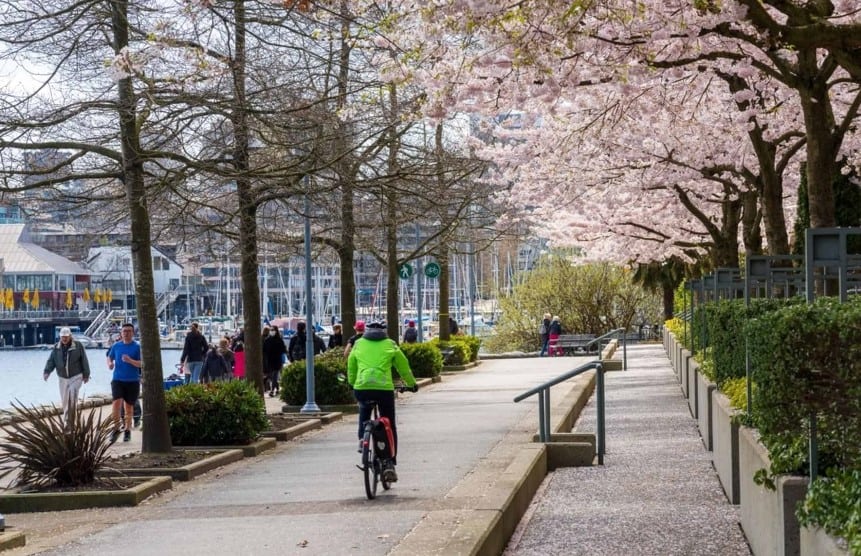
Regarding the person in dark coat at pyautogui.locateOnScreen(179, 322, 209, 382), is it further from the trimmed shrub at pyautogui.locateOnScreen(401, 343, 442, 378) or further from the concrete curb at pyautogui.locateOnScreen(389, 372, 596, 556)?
the concrete curb at pyautogui.locateOnScreen(389, 372, 596, 556)

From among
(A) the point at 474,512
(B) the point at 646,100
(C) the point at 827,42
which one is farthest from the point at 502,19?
(B) the point at 646,100

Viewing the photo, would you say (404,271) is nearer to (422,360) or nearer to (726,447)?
(422,360)

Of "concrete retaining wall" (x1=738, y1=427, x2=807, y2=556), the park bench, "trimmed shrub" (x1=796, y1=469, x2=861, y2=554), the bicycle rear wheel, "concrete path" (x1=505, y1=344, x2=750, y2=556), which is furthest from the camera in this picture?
the park bench

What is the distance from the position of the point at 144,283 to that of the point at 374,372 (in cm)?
459

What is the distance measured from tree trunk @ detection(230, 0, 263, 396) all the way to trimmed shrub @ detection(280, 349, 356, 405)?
232 centimetres

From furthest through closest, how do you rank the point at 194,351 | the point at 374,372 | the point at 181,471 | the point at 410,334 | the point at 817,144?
Result: the point at 410,334, the point at 194,351, the point at 817,144, the point at 181,471, the point at 374,372

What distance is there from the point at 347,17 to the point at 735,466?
581cm

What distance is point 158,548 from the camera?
10.9 m

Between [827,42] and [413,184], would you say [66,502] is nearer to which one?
[827,42]

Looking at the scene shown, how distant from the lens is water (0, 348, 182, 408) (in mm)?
55922

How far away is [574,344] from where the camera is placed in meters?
52.6

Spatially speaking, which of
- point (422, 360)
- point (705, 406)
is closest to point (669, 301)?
point (422, 360)

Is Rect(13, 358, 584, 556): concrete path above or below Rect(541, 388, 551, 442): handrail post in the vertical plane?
below

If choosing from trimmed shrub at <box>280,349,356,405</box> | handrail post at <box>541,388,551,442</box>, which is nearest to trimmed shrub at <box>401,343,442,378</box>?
trimmed shrub at <box>280,349,356,405</box>
